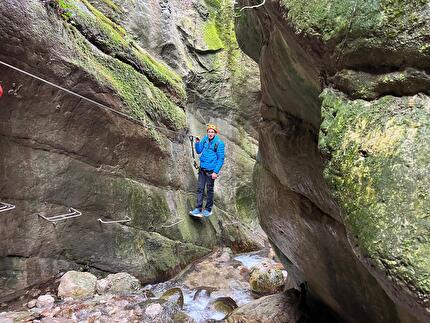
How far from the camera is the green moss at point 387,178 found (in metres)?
2.09

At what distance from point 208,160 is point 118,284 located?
14.6 feet

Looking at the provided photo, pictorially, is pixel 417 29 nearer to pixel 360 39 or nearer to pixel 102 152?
pixel 360 39

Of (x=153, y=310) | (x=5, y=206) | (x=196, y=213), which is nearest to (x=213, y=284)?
(x=196, y=213)

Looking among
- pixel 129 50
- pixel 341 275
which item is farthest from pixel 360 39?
pixel 129 50

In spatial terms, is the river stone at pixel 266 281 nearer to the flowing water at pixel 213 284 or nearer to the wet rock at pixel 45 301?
the flowing water at pixel 213 284

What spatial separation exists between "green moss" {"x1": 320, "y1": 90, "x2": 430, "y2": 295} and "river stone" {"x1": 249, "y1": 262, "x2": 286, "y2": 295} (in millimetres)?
6258

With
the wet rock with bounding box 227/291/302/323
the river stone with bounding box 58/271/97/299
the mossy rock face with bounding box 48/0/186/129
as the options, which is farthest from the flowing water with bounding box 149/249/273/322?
the mossy rock face with bounding box 48/0/186/129

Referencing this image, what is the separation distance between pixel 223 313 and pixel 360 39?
572cm

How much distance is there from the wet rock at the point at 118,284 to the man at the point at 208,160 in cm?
339

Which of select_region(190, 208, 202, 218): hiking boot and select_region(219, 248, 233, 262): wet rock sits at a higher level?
select_region(190, 208, 202, 218): hiking boot

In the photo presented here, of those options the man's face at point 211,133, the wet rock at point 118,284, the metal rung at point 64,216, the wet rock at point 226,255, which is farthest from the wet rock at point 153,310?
the man's face at point 211,133

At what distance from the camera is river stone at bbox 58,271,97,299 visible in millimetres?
6570

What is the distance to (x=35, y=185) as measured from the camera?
648 centimetres

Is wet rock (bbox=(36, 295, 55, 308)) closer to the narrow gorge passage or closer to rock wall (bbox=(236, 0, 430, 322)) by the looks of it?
the narrow gorge passage
